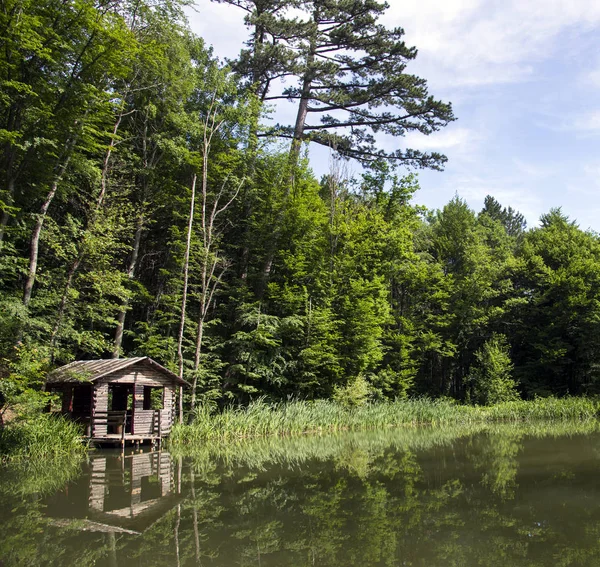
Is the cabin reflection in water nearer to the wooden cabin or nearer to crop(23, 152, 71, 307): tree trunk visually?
the wooden cabin

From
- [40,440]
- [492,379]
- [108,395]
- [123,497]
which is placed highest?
[108,395]

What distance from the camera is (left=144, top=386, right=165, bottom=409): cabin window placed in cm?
1808

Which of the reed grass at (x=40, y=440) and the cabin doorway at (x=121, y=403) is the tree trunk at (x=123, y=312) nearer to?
the cabin doorway at (x=121, y=403)

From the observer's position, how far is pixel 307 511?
7.95m

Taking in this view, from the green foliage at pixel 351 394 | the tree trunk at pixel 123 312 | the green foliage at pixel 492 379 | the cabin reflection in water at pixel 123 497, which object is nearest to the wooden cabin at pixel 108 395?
the tree trunk at pixel 123 312

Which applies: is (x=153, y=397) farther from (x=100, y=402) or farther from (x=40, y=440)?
(x=40, y=440)

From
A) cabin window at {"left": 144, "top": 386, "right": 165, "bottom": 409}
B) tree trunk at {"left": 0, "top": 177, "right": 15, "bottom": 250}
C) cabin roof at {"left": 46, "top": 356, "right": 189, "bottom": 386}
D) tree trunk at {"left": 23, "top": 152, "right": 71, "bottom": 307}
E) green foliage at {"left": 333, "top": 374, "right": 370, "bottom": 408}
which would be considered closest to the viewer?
tree trunk at {"left": 0, "top": 177, "right": 15, "bottom": 250}

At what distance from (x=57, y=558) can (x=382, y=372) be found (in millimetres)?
22687

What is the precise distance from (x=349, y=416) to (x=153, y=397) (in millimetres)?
8333

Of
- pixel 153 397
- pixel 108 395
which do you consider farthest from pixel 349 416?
pixel 108 395

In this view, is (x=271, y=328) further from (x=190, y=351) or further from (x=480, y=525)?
(x=480, y=525)

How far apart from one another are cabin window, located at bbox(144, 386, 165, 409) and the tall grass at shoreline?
1.56 meters

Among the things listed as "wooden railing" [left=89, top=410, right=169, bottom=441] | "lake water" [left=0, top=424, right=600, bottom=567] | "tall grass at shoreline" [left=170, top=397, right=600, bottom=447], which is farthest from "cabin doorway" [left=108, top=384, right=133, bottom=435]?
"lake water" [left=0, top=424, right=600, bottom=567]

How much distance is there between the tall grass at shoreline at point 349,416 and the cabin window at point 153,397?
1.56 metres
